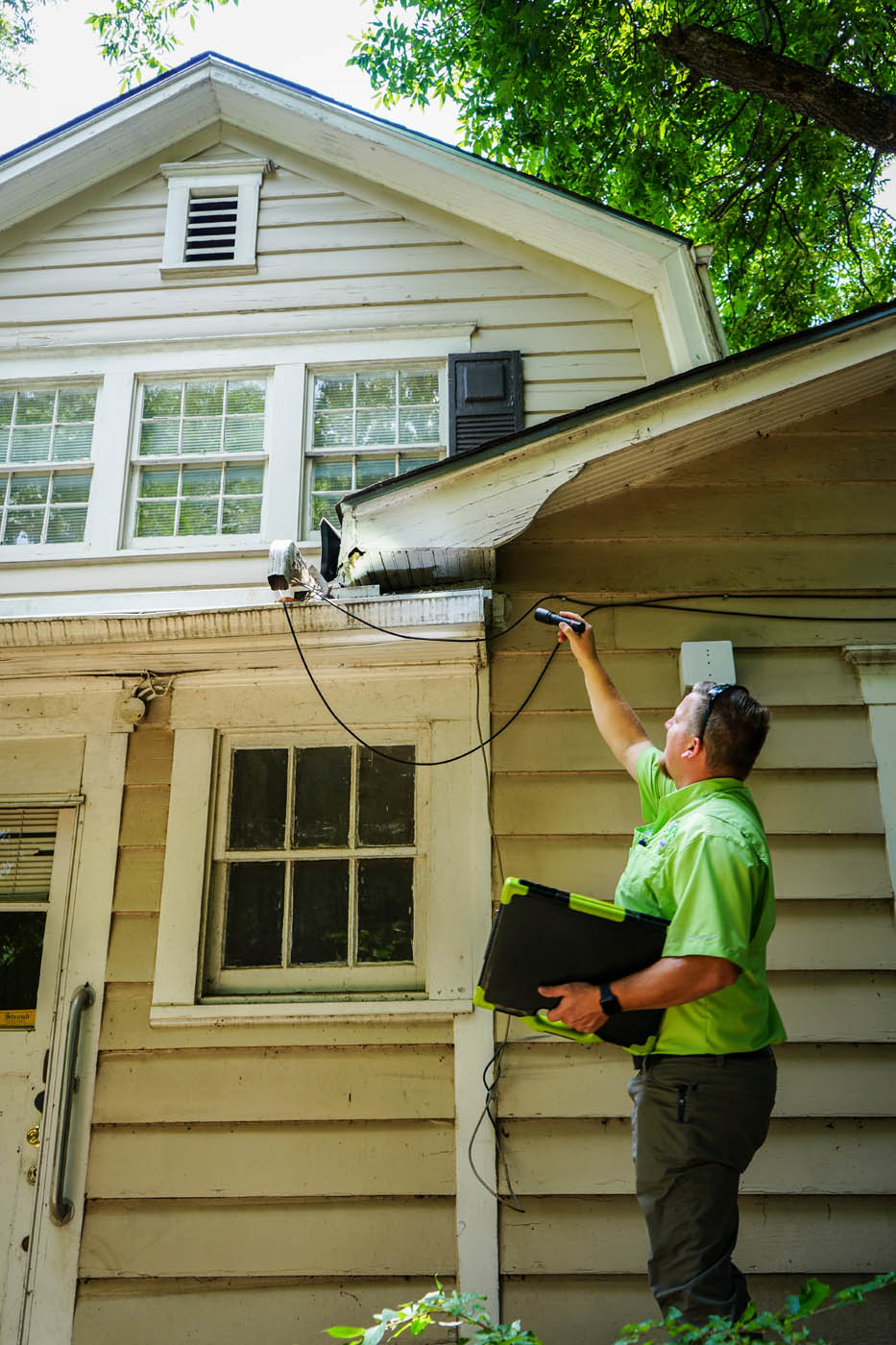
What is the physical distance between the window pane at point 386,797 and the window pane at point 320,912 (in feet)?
0.56

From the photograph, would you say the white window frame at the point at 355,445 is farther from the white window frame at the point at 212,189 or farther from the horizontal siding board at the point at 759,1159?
the horizontal siding board at the point at 759,1159

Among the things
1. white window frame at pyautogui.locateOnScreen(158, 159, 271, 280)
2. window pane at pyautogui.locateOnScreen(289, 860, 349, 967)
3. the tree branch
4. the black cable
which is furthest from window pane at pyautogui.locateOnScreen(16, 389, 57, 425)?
the tree branch

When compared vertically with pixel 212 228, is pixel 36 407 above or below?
below

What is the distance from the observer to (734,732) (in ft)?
8.20

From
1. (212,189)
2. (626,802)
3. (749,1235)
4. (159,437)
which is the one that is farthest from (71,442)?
(749,1235)

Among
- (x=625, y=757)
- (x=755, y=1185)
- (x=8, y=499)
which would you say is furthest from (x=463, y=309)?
(x=755, y=1185)

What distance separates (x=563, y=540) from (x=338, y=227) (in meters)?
2.26

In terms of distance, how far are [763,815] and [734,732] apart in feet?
4.15

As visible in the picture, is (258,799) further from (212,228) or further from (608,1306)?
(212,228)

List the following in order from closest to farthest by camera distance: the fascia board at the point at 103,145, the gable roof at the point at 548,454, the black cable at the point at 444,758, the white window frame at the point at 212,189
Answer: the gable roof at the point at 548,454, the black cable at the point at 444,758, the white window frame at the point at 212,189, the fascia board at the point at 103,145

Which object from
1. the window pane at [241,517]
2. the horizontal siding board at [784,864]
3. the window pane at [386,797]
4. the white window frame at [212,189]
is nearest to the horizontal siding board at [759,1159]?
the horizontal siding board at [784,864]

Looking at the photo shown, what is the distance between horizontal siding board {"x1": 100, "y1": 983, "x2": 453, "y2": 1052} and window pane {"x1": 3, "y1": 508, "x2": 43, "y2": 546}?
2.22 m

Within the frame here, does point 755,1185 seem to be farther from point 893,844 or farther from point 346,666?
point 346,666

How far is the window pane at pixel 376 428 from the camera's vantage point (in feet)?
15.3
